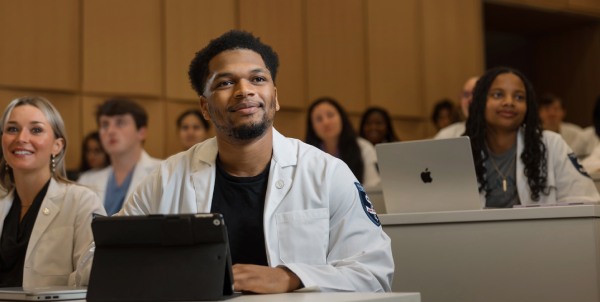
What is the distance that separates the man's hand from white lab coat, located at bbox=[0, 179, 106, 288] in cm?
112

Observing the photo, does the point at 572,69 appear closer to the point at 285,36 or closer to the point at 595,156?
the point at 285,36

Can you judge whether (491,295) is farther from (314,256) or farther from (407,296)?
(407,296)

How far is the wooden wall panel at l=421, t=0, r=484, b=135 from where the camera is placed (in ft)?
26.4

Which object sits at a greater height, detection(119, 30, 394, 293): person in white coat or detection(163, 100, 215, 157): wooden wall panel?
detection(163, 100, 215, 157): wooden wall panel

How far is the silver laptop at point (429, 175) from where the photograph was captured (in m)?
2.97

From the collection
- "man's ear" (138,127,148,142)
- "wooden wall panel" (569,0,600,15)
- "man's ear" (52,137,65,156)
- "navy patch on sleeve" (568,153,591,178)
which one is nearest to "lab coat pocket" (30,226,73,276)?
"man's ear" (52,137,65,156)

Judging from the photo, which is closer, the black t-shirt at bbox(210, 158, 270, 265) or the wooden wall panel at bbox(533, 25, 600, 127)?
the black t-shirt at bbox(210, 158, 270, 265)

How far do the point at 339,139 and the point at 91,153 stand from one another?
1769 mm

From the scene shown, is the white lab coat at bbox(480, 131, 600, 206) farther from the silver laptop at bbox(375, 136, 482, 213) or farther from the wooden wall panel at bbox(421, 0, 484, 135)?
the wooden wall panel at bbox(421, 0, 484, 135)

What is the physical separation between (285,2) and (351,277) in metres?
5.44

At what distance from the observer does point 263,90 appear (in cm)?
224

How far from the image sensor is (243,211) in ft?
7.34

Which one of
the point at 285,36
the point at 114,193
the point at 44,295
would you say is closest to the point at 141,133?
the point at 114,193

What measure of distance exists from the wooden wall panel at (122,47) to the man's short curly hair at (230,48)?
3997mm
